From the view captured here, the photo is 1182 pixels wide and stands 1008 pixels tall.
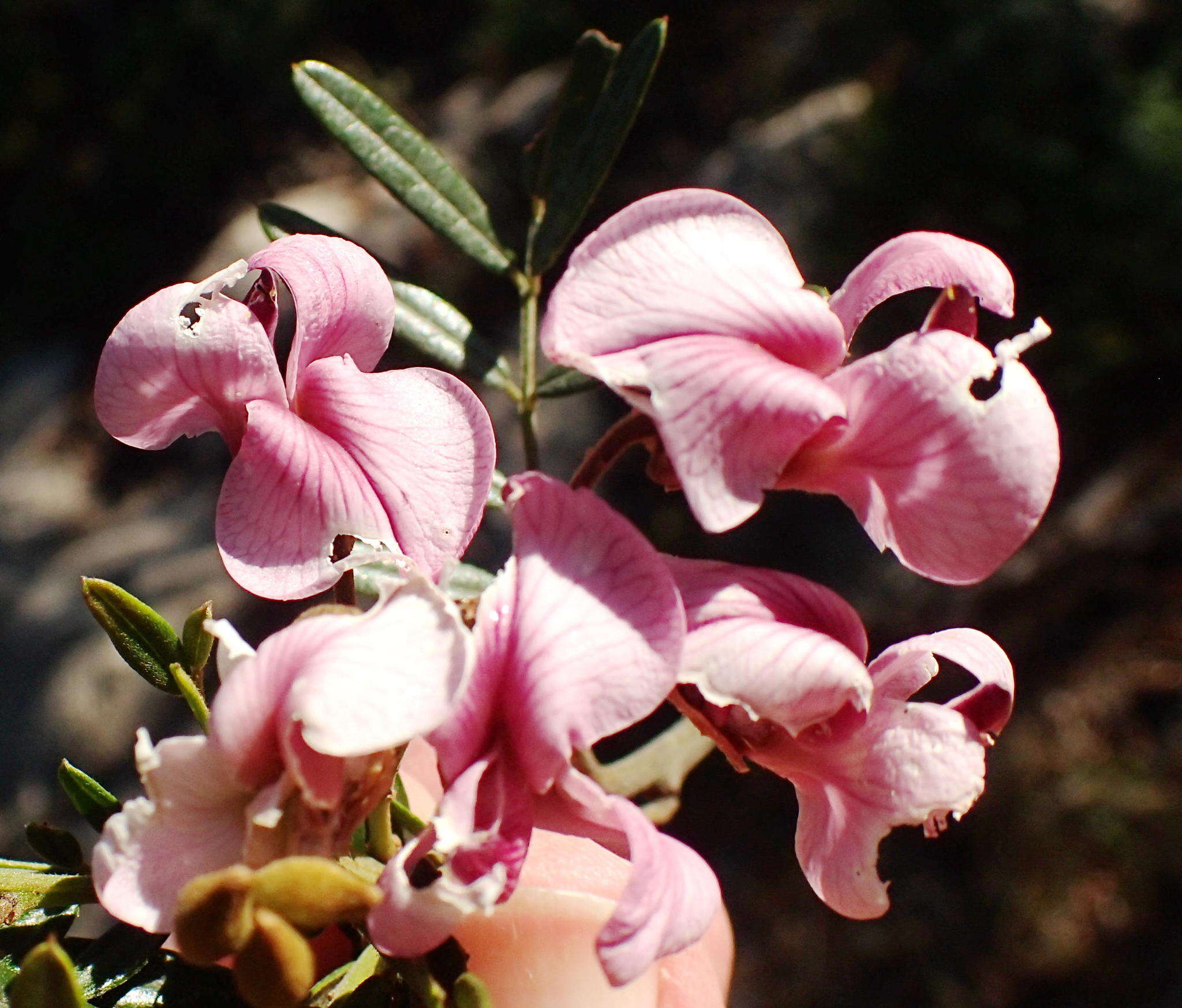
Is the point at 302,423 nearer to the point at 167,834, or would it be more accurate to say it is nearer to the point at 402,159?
the point at 167,834

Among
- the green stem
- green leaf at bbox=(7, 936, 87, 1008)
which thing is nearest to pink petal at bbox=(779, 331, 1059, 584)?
the green stem

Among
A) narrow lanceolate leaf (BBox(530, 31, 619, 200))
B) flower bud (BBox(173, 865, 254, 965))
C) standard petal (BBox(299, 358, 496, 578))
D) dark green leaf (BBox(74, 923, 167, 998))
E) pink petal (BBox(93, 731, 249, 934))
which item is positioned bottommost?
dark green leaf (BBox(74, 923, 167, 998))

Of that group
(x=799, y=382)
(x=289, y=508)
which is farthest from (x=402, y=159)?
(x=799, y=382)

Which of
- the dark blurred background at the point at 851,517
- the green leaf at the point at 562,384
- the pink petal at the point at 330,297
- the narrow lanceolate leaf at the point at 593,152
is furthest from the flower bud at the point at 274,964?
the dark blurred background at the point at 851,517

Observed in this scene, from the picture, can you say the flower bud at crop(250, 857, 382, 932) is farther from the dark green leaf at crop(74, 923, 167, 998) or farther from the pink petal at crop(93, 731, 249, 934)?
the dark green leaf at crop(74, 923, 167, 998)

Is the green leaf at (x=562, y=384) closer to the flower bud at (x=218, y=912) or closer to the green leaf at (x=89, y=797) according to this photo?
the green leaf at (x=89, y=797)
